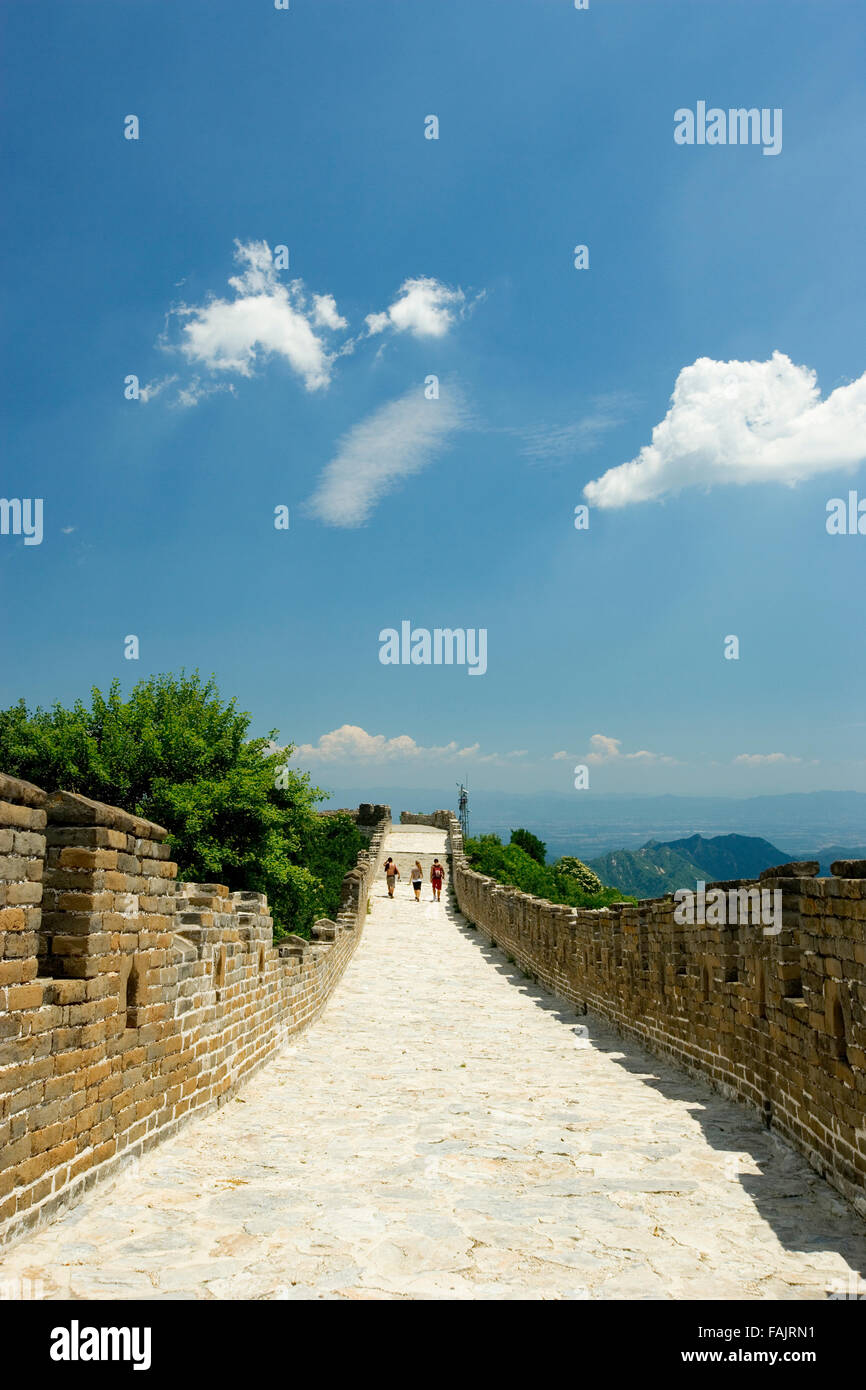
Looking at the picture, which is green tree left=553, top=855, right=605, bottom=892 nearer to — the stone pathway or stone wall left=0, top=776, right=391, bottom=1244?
the stone pathway

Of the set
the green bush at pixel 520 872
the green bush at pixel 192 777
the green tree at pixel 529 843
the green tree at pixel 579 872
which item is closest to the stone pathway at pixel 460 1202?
the green bush at pixel 192 777

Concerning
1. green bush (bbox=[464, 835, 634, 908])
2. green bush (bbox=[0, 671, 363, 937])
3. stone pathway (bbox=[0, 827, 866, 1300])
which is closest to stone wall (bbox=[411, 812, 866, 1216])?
stone pathway (bbox=[0, 827, 866, 1300])

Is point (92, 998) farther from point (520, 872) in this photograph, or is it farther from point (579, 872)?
point (579, 872)

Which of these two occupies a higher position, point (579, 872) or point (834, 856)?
point (834, 856)

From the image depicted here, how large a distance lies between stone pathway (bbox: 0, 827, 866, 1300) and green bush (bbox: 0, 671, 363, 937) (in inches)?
561

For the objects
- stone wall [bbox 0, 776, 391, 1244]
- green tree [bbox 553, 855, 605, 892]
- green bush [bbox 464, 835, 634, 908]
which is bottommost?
green tree [bbox 553, 855, 605, 892]

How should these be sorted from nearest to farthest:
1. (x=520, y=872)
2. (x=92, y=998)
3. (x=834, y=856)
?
(x=92, y=998)
(x=834, y=856)
(x=520, y=872)

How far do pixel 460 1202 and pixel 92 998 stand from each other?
219 centimetres

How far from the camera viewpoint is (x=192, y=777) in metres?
24.0

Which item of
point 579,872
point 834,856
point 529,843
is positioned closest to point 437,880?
point 834,856

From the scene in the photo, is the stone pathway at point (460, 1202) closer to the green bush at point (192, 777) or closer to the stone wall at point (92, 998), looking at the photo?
the stone wall at point (92, 998)

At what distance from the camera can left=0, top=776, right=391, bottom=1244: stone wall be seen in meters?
3.96
